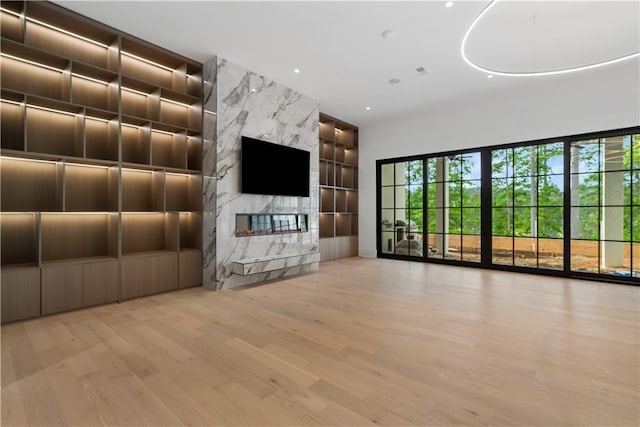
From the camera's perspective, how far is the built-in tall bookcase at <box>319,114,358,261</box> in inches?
282

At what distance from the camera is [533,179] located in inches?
217

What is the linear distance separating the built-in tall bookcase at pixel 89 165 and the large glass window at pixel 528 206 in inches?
215

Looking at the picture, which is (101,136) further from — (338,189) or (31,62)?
(338,189)

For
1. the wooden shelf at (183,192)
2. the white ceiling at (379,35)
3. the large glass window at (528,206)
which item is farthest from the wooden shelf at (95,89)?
the large glass window at (528,206)

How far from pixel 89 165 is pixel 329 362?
148 inches

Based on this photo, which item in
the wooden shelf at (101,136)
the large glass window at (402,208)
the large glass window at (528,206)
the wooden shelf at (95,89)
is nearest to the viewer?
the wooden shelf at (95,89)

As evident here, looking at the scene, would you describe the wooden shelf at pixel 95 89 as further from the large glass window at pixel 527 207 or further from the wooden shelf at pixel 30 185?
the large glass window at pixel 527 207

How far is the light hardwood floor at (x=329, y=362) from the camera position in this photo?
1634 millimetres

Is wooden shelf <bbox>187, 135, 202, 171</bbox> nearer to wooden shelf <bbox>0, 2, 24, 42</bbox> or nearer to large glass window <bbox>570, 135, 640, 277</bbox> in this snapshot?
wooden shelf <bbox>0, 2, 24, 42</bbox>

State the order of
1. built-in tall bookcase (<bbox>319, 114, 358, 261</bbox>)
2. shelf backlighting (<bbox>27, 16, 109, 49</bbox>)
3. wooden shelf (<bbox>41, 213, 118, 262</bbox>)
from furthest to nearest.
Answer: built-in tall bookcase (<bbox>319, 114, 358, 261</bbox>) < wooden shelf (<bbox>41, 213, 118, 262</bbox>) < shelf backlighting (<bbox>27, 16, 109, 49</bbox>)

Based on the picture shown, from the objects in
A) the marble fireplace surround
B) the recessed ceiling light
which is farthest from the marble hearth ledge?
the recessed ceiling light

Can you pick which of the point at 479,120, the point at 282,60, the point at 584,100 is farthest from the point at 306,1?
the point at 584,100

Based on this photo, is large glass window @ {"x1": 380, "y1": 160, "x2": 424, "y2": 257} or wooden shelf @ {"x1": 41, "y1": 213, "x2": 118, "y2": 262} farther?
large glass window @ {"x1": 380, "y1": 160, "x2": 424, "y2": 257}

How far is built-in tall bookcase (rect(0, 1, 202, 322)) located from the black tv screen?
0.72m
